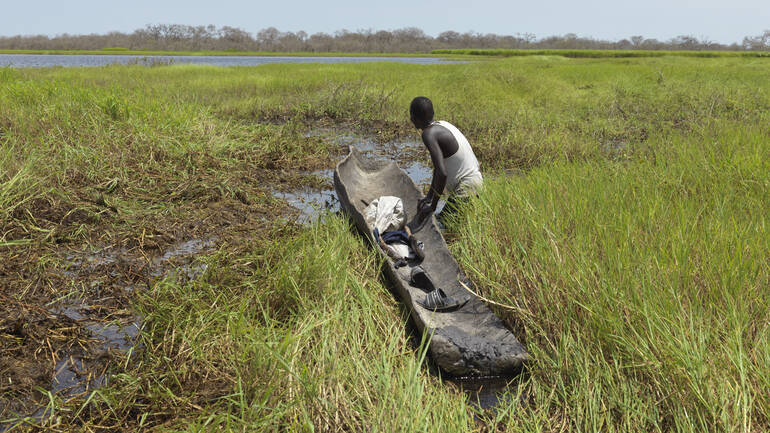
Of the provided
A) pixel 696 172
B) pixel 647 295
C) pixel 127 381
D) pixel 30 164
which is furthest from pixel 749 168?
pixel 30 164

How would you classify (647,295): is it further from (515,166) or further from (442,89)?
(442,89)

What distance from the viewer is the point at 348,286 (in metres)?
3.76

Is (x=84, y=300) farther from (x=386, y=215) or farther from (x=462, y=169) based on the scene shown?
(x=462, y=169)

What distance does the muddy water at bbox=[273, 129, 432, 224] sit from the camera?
6352mm

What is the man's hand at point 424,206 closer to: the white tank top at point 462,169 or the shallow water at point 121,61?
the white tank top at point 462,169

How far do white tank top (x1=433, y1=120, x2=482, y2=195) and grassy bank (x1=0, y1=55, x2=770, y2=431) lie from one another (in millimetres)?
332

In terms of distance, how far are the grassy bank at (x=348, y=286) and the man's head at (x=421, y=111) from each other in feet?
3.41

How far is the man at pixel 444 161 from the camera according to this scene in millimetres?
5016

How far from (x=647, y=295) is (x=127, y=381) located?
311 centimetres

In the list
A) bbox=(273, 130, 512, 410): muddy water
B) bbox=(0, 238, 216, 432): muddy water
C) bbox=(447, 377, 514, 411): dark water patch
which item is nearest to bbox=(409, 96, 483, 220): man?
bbox=(273, 130, 512, 410): muddy water

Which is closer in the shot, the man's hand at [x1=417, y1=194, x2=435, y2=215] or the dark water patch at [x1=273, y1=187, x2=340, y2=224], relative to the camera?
the man's hand at [x1=417, y1=194, x2=435, y2=215]

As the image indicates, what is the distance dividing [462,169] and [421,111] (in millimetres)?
848

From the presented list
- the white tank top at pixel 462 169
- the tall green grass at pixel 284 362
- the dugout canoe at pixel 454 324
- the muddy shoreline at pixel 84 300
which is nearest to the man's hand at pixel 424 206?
the dugout canoe at pixel 454 324

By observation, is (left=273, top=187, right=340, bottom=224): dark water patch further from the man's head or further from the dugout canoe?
the man's head
